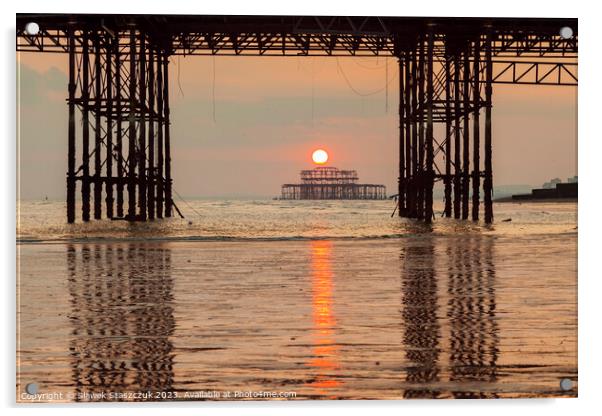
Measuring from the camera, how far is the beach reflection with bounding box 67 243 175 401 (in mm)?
9359

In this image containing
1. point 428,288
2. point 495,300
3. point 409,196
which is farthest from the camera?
point 409,196

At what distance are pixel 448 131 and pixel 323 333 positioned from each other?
90.0 ft

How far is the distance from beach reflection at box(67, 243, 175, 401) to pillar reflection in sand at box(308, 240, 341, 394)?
49.0 inches

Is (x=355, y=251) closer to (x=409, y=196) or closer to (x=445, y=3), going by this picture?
(x=445, y=3)

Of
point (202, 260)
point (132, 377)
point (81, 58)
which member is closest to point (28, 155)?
point (132, 377)

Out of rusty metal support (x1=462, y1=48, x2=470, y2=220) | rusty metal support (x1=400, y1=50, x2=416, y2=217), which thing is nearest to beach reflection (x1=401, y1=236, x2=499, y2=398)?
rusty metal support (x1=462, y1=48, x2=470, y2=220)

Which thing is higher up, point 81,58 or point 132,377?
point 81,58

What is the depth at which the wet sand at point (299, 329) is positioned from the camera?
30.4ft

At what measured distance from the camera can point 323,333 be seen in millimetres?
11273

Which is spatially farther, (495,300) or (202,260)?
(202,260)
